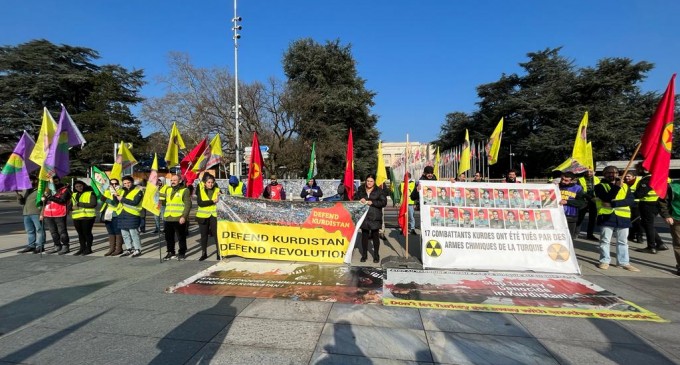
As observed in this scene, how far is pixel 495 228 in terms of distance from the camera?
6.66 m

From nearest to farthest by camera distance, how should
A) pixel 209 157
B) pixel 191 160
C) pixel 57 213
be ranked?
pixel 57 213
pixel 191 160
pixel 209 157

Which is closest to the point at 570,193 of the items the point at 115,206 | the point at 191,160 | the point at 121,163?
the point at 191,160

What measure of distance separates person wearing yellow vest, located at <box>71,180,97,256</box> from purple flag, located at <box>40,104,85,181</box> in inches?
21.8

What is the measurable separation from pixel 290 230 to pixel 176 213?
2.45m

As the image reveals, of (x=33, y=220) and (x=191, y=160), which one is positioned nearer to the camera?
(x=33, y=220)

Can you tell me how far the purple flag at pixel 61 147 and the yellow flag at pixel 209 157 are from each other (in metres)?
2.41

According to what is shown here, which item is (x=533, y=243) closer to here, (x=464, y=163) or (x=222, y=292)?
(x=222, y=292)

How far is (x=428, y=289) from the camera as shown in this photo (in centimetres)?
544

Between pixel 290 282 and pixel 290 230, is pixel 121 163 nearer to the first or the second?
pixel 290 230

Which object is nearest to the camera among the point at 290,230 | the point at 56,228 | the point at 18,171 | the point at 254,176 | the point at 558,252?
the point at 558,252

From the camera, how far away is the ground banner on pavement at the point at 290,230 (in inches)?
275

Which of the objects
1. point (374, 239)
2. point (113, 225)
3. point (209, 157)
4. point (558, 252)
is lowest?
point (558, 252)

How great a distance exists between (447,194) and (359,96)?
36.4m

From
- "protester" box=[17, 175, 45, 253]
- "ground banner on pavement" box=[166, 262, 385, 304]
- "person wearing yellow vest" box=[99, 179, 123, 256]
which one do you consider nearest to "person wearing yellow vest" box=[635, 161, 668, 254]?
"ground banner on pavement" box=[166, 262, 385, 304]
